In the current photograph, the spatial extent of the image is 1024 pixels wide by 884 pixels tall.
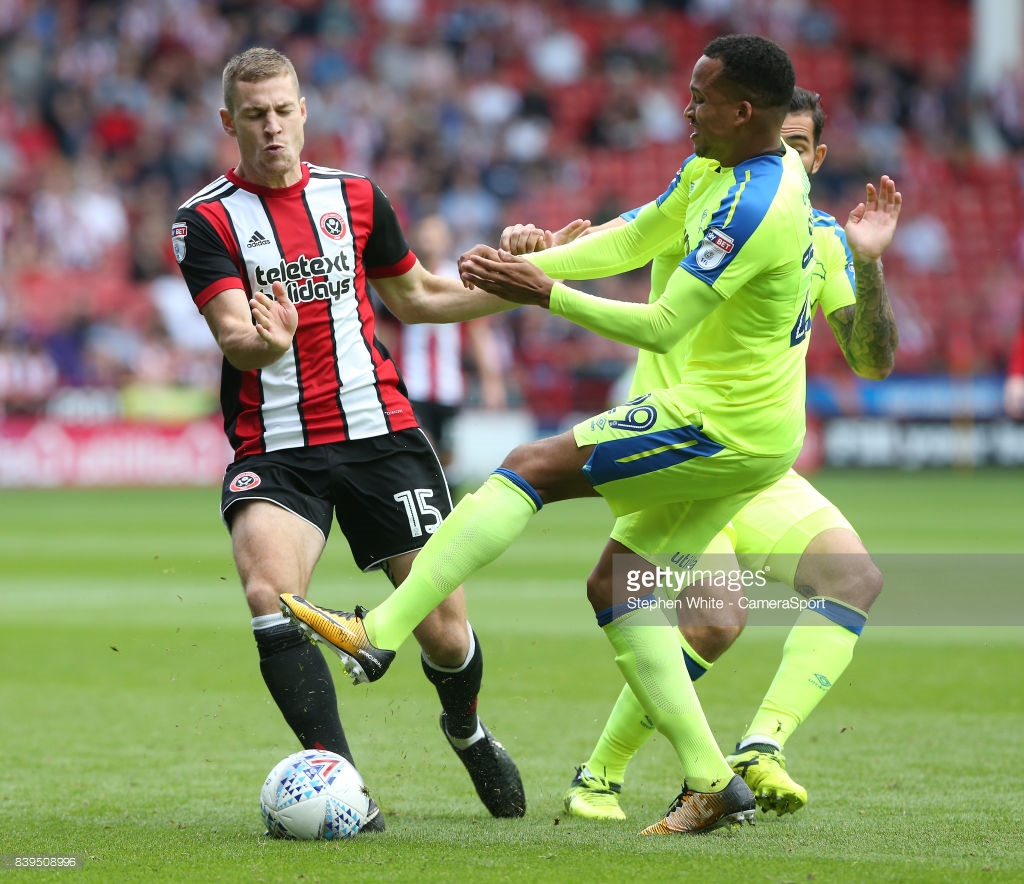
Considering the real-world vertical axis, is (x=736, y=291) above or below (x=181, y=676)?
above

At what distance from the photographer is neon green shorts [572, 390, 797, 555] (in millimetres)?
4406

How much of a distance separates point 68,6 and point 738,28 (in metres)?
10.8

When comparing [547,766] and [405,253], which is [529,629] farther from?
[405,253]

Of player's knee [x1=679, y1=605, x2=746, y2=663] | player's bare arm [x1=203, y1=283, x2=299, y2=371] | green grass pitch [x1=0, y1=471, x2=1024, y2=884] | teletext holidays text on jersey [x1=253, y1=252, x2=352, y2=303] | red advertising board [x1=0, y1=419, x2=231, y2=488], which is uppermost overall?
teletext holidays text on jersey [x1=253, y1=252, x2=352, y2=303]

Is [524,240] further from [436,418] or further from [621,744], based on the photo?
[436,418]

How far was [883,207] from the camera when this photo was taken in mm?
5059

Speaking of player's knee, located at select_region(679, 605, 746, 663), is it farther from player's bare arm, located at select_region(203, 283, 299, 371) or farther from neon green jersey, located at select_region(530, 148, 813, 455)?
player's bare arm, located at select_region(203, 283, 299, 371)

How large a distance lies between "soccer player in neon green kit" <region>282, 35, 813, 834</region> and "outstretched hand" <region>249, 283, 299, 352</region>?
576 mm

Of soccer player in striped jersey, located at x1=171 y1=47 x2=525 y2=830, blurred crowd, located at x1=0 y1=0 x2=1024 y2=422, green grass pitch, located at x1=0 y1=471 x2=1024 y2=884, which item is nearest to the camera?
green grass pitch, located at x1=0 y1=471 x2=1024 y2=884

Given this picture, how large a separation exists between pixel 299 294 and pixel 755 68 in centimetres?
164

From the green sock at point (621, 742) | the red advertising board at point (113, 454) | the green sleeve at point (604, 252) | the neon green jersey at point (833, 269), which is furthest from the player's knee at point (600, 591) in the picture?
the red advertising board at point (113, 454)

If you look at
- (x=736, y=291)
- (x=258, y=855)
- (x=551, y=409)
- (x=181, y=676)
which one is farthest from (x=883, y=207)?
(x=551, y=409)

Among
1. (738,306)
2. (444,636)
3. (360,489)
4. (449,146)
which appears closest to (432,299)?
(360,489)

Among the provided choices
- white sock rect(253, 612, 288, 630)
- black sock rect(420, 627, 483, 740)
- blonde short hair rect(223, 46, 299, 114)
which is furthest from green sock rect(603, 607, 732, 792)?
blonde short hair rect(223, 46, 299, 114)
